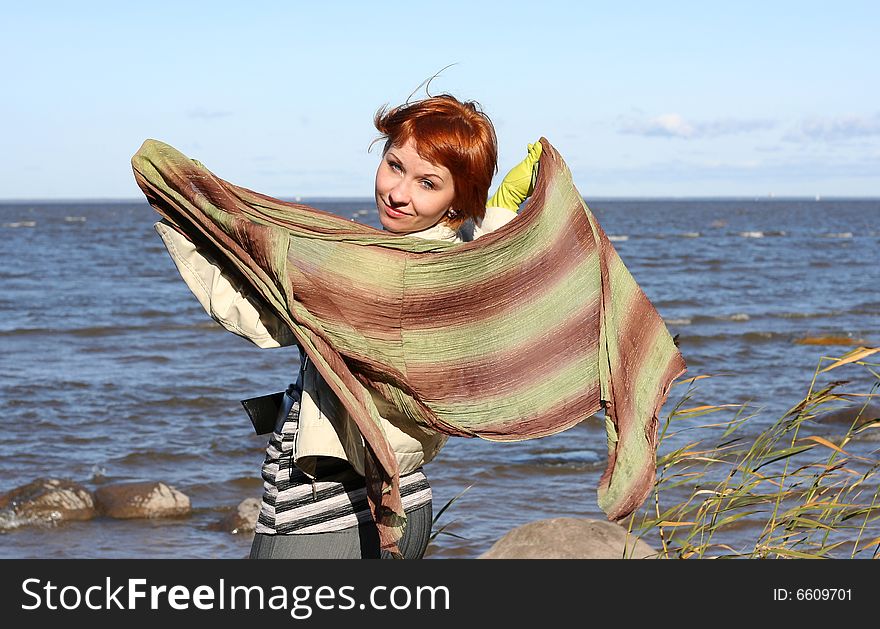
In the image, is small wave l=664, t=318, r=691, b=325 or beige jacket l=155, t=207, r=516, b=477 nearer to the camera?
beige jacket l=155, t=207, r=516, b=477

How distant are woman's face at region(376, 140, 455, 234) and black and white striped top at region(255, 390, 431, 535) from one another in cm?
46

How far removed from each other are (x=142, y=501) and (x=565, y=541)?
3698 millimetres

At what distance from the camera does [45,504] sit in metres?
7.12

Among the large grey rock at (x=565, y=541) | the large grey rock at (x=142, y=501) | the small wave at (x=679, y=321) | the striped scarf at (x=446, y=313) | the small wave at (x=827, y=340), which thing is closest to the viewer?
the striped scarf at (x=446, y=313)

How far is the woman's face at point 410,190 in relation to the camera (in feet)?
7.30

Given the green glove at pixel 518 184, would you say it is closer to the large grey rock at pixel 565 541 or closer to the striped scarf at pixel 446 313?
the striped scarf at pixel 446 313

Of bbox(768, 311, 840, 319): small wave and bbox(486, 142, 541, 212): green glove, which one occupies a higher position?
bbox(486, 142, 541, 212): green glove

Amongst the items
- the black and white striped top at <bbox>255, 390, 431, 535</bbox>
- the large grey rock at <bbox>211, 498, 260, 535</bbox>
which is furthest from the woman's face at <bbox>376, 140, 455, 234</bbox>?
the large grey rock at <bbox>211, 498, 260, 535</bbox>

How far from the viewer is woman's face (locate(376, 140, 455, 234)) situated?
2.22 metres

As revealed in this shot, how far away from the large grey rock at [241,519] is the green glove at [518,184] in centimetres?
493

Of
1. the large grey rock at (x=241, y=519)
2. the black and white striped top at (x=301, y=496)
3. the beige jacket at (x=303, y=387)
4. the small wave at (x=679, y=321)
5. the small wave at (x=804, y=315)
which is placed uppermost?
the beige jacket at (x=303, y=387)

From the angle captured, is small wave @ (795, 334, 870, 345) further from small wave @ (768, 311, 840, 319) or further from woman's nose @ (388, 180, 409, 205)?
woman's nose @ (388, 180, 409, 205)

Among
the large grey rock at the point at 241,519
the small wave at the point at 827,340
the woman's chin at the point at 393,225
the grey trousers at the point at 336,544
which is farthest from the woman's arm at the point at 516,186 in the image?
the small wave at the point at 827,340

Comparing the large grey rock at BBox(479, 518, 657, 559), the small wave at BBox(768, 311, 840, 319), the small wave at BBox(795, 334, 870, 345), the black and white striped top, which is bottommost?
the small wave at BBox(795, 334, 870, 345)
